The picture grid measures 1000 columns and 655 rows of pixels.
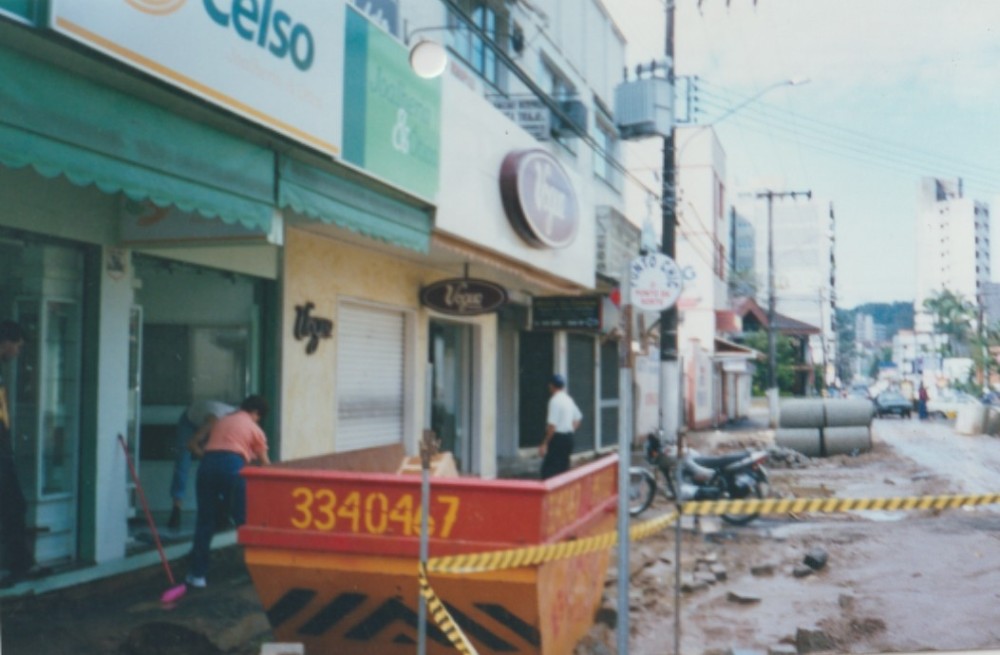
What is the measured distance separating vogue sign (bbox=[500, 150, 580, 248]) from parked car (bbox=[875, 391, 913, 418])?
24416mm

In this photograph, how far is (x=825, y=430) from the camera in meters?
18.3

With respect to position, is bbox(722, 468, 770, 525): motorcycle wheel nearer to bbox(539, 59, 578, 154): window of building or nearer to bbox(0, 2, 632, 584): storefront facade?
bbox(0, 2, 632, 584): storefront facade

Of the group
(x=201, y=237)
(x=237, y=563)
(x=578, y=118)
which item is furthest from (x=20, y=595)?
(x=578, y=118)

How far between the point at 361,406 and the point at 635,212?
Result: 17.9 metres

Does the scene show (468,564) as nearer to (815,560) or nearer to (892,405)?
(815,560)


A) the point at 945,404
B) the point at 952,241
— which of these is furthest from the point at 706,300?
the point at 952,241

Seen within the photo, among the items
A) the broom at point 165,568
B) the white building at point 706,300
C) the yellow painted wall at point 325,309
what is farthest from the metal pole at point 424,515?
the white building at point 706,300

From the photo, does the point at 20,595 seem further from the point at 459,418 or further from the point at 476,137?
the point at 459,418

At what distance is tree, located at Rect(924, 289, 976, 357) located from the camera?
11.2m

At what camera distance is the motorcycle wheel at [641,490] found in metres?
11.3

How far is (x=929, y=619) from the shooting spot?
713cm

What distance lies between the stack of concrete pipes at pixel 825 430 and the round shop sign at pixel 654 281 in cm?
978

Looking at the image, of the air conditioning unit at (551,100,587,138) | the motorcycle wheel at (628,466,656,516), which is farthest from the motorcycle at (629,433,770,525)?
the air conditioning unit at (551,100,587,138)

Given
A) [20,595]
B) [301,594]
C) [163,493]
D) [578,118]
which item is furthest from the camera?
[578,118]
